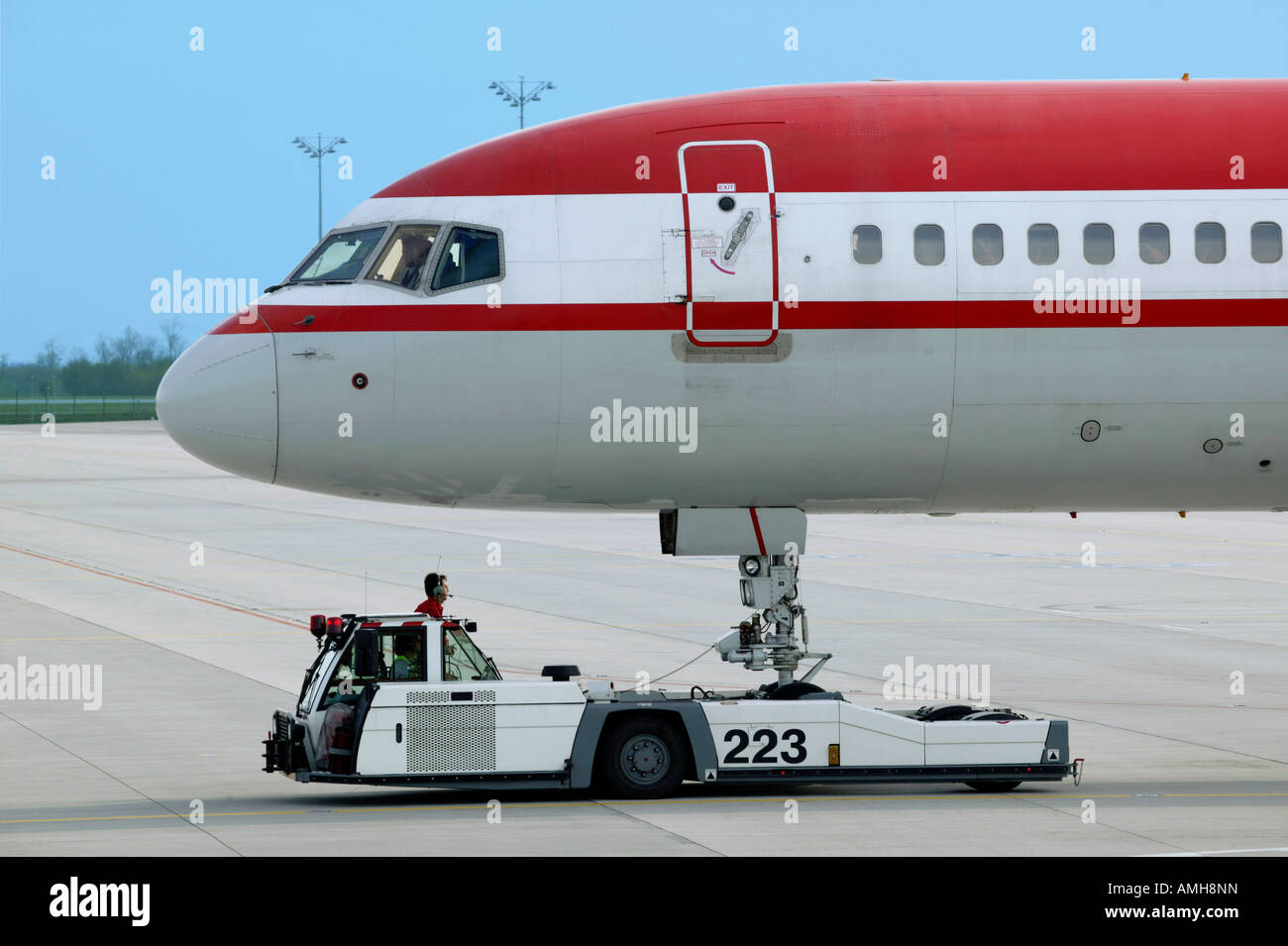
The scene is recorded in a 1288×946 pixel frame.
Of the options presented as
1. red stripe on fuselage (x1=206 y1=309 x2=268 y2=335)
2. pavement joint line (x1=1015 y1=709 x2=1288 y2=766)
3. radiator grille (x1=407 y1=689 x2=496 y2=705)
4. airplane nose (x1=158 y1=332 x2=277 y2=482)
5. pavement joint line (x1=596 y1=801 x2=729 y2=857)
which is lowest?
pavement joint line (x1=1015 y1=709 x2=1288 y2=766)

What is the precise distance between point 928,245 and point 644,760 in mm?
5571

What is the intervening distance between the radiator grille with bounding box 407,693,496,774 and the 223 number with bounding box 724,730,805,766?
7.66 ft

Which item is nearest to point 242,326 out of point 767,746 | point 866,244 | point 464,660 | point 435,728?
point 464,660

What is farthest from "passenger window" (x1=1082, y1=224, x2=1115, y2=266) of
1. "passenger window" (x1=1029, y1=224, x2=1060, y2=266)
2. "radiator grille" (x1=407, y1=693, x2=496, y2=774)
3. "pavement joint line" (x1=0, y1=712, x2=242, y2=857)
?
"pavement joint line" (x1=0, y1=712, x2=242, y2=857)

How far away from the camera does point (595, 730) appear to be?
1786cm

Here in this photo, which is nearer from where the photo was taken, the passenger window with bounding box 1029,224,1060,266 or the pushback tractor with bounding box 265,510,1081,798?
the pushback tractor with bounding box 265,510,1081,798

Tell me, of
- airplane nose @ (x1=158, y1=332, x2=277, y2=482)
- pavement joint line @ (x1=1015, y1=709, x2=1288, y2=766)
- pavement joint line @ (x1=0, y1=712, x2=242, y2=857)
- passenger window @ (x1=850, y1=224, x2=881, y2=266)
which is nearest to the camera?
pavement joint line @ (x1=0, y1=712, x2=242, y2=857)

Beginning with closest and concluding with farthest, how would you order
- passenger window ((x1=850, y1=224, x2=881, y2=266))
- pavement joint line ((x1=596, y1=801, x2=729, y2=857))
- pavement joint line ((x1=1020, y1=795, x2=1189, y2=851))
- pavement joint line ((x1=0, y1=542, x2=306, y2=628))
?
pavement joint line ((x1=596, y1=801, x2=729, y2=857))
pavement joint line ((x1=1020, y1=795, x2=1189, y2=851))
passenger window ((x1=850, y1=224, x2=881, y2=266))
pavement joint line ((x1=0, y1=542, x2=306, y2=628))

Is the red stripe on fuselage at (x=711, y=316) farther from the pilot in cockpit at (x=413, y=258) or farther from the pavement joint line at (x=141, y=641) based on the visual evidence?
the pavement joint line at (x=141, y=641)

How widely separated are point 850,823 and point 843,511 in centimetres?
390

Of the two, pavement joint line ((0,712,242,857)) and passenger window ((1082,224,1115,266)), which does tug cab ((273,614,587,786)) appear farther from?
passenger window ((1082,224,1115,266))

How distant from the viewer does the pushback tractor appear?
17.5m

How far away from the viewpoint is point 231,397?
17844 mm
